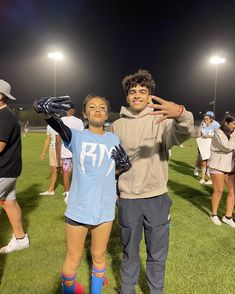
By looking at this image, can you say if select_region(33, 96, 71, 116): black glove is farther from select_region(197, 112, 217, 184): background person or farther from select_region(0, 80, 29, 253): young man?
select_region(197, 112, 217, 184): background person

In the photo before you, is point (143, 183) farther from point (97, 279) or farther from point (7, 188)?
point (7, 188)

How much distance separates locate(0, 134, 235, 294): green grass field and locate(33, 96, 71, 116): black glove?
200 cm

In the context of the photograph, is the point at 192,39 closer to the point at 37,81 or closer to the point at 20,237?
the point at 37,81

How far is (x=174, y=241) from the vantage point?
171 inches

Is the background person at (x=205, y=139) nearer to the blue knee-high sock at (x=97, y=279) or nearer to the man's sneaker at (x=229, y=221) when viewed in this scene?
the man's sneaker at (x=229, y=221)

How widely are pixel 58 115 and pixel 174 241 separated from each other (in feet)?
9.65

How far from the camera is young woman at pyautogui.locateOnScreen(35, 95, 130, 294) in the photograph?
2.40m

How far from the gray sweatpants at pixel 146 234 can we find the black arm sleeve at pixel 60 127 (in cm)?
78

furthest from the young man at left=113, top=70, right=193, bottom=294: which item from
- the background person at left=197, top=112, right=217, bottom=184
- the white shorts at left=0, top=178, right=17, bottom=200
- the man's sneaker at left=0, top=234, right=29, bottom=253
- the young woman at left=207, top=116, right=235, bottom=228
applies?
the background person at left=197, top=112, right=217, bottom=184

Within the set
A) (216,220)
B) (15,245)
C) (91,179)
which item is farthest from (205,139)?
(91,179)

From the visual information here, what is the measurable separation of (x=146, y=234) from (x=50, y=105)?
148 centimetres

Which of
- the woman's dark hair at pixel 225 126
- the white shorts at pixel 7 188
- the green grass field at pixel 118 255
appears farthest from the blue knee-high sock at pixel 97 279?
the woman's dark hair at pixel 225 126

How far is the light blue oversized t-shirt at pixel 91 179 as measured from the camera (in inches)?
94.3

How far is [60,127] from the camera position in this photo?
7.64 ft
